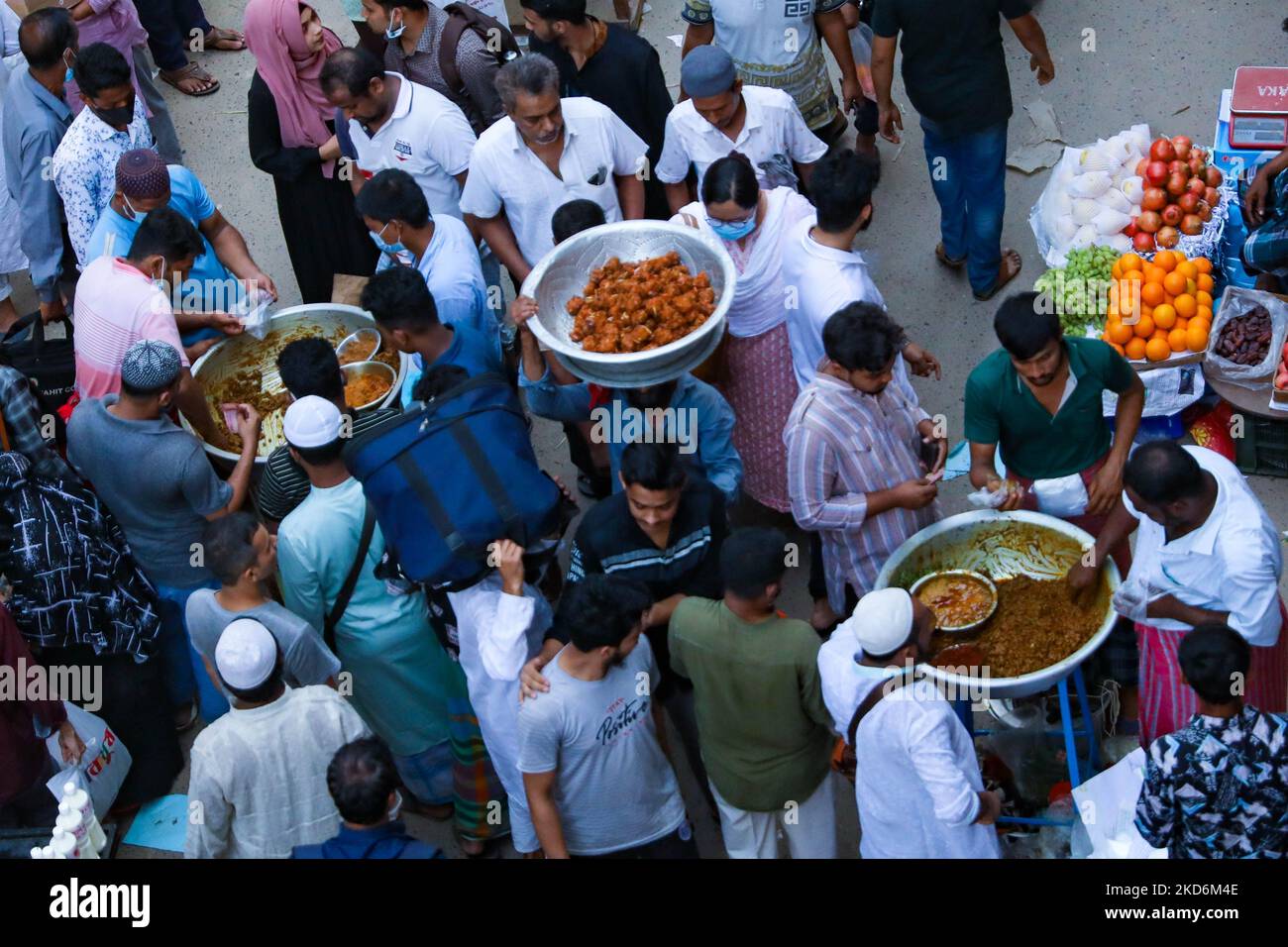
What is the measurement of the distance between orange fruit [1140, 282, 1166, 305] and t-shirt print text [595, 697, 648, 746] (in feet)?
9.62

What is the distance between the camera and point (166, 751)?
543 centimetres

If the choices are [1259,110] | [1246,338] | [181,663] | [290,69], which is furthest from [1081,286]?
[181,663]

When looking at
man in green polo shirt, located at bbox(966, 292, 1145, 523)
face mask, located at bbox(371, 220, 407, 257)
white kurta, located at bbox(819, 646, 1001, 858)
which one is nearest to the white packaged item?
man in green polo shirt, located at bbox(966, 292, 1145, 523)

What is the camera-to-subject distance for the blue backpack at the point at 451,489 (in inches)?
167

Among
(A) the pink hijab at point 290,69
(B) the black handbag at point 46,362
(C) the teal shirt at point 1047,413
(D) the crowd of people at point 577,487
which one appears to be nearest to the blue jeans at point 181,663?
(D) the crowd of people at point 577,487

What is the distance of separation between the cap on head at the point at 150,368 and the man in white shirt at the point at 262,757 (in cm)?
123

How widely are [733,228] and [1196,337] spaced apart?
6.40ft

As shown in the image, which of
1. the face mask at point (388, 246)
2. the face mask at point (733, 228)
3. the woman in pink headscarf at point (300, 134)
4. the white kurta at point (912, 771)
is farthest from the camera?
the woman in pink headscarf at point (300, 134)

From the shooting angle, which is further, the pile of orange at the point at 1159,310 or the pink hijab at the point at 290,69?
the pink hijab at the point at 290,69

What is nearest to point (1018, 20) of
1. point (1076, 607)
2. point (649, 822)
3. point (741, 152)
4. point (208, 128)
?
point (741, 152)

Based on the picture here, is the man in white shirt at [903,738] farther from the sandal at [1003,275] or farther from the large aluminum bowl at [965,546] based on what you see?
the sandal at [1003,275]

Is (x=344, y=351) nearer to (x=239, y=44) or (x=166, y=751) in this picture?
(x=166, y=751)

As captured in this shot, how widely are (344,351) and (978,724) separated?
2904 millimetres

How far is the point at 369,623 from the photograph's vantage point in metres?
4.75
